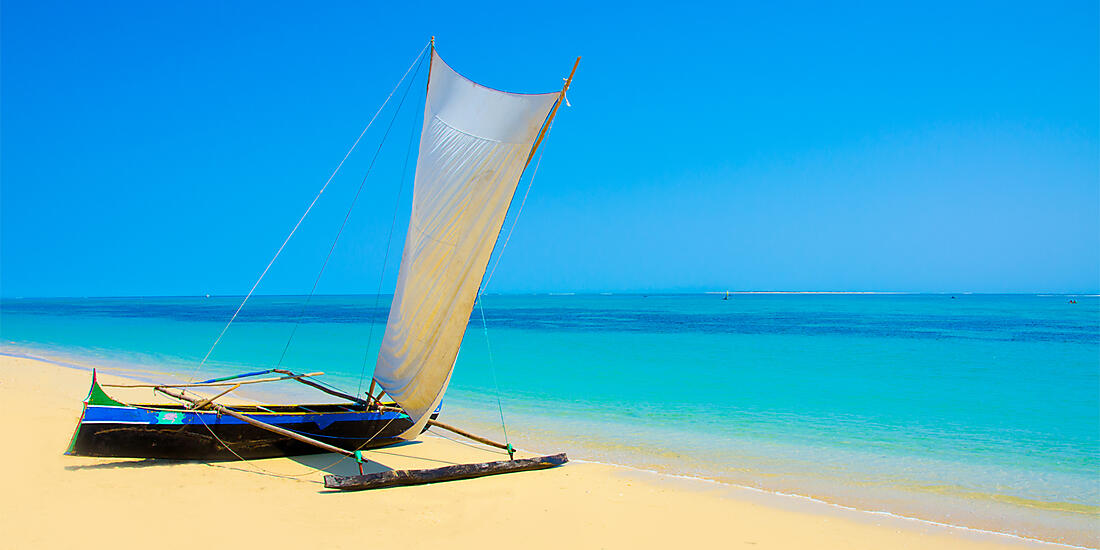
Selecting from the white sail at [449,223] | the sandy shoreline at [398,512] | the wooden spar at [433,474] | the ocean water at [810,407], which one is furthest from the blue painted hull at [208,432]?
the ocean water at [810,407]

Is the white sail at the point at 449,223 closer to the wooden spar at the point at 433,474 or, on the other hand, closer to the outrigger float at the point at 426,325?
the outrigger float at the point at 426,325

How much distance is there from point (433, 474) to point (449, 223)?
315 cm

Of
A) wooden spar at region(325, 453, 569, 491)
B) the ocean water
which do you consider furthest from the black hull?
the ocean water

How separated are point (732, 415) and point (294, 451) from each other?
955 cm

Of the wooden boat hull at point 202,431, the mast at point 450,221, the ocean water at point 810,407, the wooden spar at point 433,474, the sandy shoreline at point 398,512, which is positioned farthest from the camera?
the ocean water at point 810,407

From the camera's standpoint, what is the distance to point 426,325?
326 inches

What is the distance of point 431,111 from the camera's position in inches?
369

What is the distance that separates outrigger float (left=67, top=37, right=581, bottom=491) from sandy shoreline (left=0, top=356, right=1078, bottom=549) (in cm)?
24

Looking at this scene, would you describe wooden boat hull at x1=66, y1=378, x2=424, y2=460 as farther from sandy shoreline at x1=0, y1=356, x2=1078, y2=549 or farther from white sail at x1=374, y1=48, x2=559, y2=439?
white sail at x1=374, y1=48, x2=559, y2=439

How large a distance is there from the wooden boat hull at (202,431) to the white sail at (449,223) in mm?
802

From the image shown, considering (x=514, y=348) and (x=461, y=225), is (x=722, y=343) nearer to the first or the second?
(x=514, y=348)

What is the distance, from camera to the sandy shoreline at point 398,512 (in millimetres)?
6043

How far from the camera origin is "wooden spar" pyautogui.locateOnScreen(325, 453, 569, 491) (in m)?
7.45

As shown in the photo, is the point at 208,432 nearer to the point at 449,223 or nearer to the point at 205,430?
the point at 205,430
